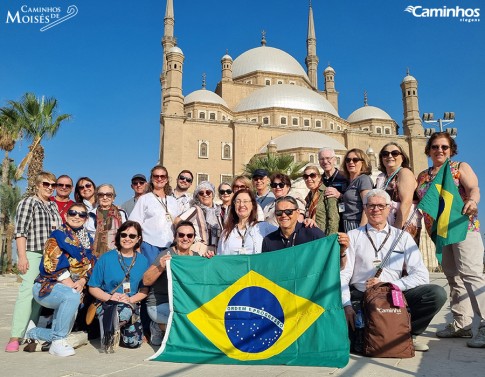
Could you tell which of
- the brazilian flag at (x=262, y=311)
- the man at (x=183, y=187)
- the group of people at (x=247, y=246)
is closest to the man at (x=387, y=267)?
the group of people at (x=247, y=246)

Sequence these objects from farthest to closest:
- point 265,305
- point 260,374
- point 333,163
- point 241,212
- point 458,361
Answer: point 333,163 < point 241,212 < point 265,305 < point 458,361 < point 260,374

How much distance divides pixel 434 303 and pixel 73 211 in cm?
387

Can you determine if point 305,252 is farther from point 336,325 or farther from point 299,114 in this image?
point 299,114

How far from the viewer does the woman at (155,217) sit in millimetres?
5008

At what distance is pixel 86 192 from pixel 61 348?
101 inches

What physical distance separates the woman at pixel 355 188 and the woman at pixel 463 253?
Result: 2.17ft

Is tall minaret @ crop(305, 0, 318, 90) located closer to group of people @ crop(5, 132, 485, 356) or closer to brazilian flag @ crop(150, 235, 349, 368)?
group of people @ crop(5, 132, 485, 356)

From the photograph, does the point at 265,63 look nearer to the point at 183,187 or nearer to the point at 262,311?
the point at 183,187

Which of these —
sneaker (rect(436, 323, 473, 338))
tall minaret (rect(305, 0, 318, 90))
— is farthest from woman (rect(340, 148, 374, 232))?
tall minaret (rect(305, 0, 318, 90))

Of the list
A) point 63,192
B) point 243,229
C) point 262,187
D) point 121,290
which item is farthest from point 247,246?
point 63,192

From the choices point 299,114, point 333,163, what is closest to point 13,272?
point 333,163

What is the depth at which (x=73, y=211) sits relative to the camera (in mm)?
4277

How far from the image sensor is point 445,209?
4168mm

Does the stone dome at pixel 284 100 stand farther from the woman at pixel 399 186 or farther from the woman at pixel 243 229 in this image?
the woman at pixel 243 229
